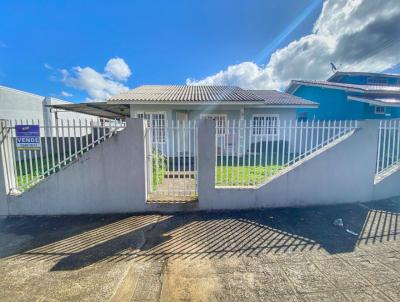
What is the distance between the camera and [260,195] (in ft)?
17.0

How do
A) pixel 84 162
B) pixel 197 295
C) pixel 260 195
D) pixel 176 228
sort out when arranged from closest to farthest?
pixel 197 295
pixel 176 228
pixel 84 162
pixel 260 195

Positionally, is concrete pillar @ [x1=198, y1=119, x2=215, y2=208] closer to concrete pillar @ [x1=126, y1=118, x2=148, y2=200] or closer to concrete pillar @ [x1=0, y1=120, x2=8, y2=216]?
concrete pillar @ [x1=126, y1=118, x2=148, y2=200]

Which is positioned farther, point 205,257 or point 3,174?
point 3,174

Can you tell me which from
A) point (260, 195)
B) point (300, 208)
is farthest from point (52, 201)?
point (300, 208)

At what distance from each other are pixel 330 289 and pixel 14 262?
14.7ft

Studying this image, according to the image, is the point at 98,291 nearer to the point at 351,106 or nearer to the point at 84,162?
the point at 84,162

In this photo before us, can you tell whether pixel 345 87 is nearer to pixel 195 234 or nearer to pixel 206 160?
pixel 206 160

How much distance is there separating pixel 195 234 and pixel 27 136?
14.0 feet

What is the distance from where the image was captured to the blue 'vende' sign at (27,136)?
478 centimetres

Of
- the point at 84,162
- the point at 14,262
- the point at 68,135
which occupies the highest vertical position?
the point at 68,135

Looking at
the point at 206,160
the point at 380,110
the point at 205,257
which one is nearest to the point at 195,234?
the point at 205,257

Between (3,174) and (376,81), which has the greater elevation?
(376,81)

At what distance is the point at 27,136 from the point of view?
15.8 feet

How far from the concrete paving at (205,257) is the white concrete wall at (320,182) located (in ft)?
1.16
